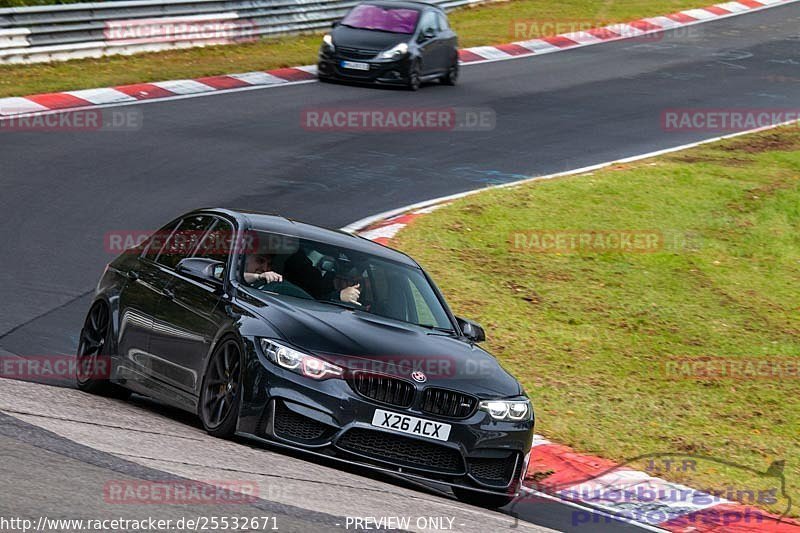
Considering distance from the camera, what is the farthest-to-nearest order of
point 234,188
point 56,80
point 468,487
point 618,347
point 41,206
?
point 56,80 < point 234,188 < point 41,206 < point 618,347 < point 468,487

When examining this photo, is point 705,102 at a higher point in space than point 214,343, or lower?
lower

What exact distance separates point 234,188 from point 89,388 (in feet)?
24.4

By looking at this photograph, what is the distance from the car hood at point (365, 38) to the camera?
2639 centimetres

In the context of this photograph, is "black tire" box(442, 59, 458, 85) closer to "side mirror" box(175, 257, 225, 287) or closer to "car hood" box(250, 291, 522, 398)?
"side mirror" box(175, 257, 225, 287)

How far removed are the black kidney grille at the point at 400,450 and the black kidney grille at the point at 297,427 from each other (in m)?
→ 0.14

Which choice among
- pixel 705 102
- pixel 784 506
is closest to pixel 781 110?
pixel 705 102

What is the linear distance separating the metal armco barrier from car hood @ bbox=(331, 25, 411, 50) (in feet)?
12.3

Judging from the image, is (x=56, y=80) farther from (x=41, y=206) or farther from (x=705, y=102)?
(x=705, y=102)

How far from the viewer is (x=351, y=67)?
26078 mm

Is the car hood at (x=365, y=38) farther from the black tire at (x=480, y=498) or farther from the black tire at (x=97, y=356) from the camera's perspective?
the black tire at (x=480, y=498)

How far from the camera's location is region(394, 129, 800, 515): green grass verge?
11.0 metres
